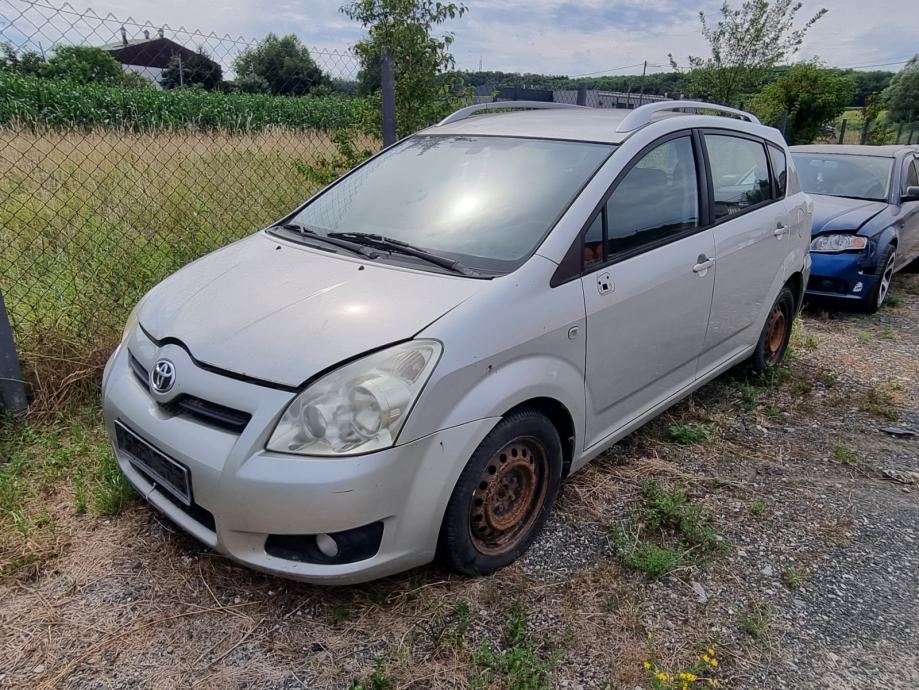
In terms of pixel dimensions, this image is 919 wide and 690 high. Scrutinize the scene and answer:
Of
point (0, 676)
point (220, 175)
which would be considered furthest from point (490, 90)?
point (0, 676)

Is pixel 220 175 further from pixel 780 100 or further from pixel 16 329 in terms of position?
pixel 780 100

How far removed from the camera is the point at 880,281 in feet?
20.4

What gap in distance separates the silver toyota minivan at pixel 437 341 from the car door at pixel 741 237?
0.03m

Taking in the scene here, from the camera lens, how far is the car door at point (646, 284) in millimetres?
2652

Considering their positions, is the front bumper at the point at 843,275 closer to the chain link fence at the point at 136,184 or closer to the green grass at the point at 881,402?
the green grass at the point at 881,402

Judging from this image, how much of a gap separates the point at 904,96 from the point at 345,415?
43167 mm

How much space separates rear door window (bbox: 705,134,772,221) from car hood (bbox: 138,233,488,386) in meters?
1.93

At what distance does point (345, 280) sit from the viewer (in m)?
2.44

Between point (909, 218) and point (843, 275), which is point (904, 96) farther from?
point (843, 275)

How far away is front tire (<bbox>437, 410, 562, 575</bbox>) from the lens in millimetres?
2201

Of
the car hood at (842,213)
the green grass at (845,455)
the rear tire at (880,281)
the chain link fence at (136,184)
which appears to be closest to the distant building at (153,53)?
the chain link fence at (136,184)

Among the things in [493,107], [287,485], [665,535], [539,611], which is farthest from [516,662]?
[493,107]

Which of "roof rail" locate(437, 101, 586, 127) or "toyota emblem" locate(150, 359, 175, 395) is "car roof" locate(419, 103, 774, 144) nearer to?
"roof rail" locate(437, 101, 586, 127)

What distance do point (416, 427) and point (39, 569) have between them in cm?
167
